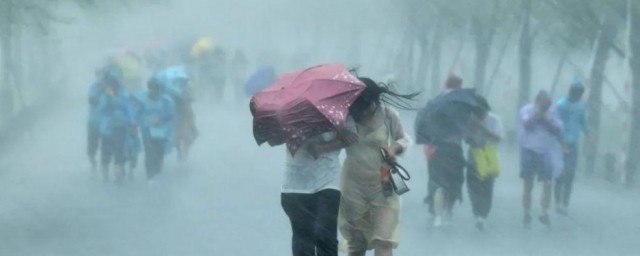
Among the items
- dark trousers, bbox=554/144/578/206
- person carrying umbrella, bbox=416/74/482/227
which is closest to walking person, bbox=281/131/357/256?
person carrying umbrella, bbox=416/74/482/227

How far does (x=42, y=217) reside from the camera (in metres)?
13.8

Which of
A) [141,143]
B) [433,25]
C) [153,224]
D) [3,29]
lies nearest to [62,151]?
[141,143]

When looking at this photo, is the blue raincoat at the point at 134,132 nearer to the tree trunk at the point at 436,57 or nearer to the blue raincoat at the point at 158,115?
the blue raincoat at the point at 158,115

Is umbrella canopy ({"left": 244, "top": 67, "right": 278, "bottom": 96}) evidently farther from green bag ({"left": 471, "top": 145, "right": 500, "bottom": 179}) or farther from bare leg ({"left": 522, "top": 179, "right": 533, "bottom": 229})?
green bag ({"left": 471, "top": 145, "right": 500, "bottom": 179})

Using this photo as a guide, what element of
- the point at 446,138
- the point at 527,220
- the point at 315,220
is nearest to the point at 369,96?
the point at 315,220

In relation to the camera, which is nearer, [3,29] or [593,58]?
[3,29]

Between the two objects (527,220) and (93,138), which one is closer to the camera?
(527,220)

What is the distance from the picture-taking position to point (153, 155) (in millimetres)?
16562

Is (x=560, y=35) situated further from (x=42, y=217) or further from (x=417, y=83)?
(x=417, y=83)

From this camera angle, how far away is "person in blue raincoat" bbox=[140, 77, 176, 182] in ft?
53.1

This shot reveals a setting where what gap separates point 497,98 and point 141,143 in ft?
82.5

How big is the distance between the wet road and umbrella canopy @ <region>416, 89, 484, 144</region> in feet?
3.15

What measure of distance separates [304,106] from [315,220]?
2.10ft

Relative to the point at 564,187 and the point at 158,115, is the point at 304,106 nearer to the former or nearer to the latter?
the point at 564,187
